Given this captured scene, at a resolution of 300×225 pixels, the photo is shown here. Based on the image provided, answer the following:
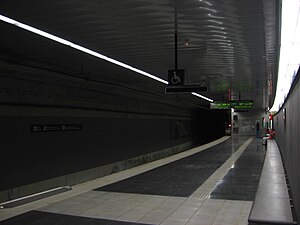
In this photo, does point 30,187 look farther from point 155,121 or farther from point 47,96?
point 155,121

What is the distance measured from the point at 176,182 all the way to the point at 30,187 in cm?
343

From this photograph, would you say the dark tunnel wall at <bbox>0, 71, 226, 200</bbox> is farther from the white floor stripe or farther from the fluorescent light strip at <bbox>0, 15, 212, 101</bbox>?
the white floor stripe

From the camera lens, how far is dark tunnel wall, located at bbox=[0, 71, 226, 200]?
23.1ft

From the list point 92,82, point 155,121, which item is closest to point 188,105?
point 155,121

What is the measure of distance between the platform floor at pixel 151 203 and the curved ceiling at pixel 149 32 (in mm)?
3018

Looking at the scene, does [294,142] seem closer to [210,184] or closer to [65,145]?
[210,184]

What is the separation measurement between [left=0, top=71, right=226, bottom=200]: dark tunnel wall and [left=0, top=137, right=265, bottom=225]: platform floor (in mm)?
1123

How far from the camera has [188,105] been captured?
2402 centimetres

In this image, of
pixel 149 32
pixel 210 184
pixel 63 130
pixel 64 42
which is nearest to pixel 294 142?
pixel 149 32

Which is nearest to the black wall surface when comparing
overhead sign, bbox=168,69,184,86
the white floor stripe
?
the white floor stripe

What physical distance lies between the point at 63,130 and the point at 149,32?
13.8 feet

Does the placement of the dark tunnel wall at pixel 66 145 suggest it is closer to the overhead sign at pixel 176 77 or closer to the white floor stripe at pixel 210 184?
the overhead sign at pixel 176 77

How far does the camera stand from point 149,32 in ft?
19.3

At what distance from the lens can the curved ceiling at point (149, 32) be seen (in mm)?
4629
